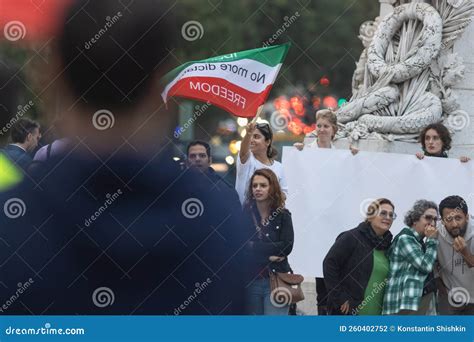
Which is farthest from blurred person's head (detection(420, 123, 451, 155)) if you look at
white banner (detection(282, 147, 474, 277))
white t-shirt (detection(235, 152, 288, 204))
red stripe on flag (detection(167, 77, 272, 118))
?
red stripe on flag (detection(167, 77, 272, 118))

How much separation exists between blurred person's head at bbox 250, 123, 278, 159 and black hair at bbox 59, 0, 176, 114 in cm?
176

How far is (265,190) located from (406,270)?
3.99 ft

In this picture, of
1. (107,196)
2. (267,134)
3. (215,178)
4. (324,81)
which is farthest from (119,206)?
(324,81)

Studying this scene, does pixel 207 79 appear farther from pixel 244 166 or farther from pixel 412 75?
pixel 412 75

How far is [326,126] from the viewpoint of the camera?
11.1 metres

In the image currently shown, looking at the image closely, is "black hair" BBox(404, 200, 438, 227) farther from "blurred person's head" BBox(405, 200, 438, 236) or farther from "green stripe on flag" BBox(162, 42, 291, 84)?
"green stripe on flag" BBox(162, 42, 291, 84)

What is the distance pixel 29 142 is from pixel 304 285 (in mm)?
2931

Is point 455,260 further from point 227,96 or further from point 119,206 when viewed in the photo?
point 119,206

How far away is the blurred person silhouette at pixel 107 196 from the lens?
818cm

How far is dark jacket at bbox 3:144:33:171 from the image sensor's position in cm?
863

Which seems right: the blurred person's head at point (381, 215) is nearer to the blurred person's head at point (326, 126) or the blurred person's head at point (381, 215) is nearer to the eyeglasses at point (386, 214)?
the eyeglasses at point (386, 214)

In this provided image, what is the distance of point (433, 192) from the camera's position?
1067 centimetres

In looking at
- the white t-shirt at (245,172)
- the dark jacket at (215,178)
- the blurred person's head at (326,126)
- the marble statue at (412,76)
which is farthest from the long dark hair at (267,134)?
the marble statue at (412,76)
